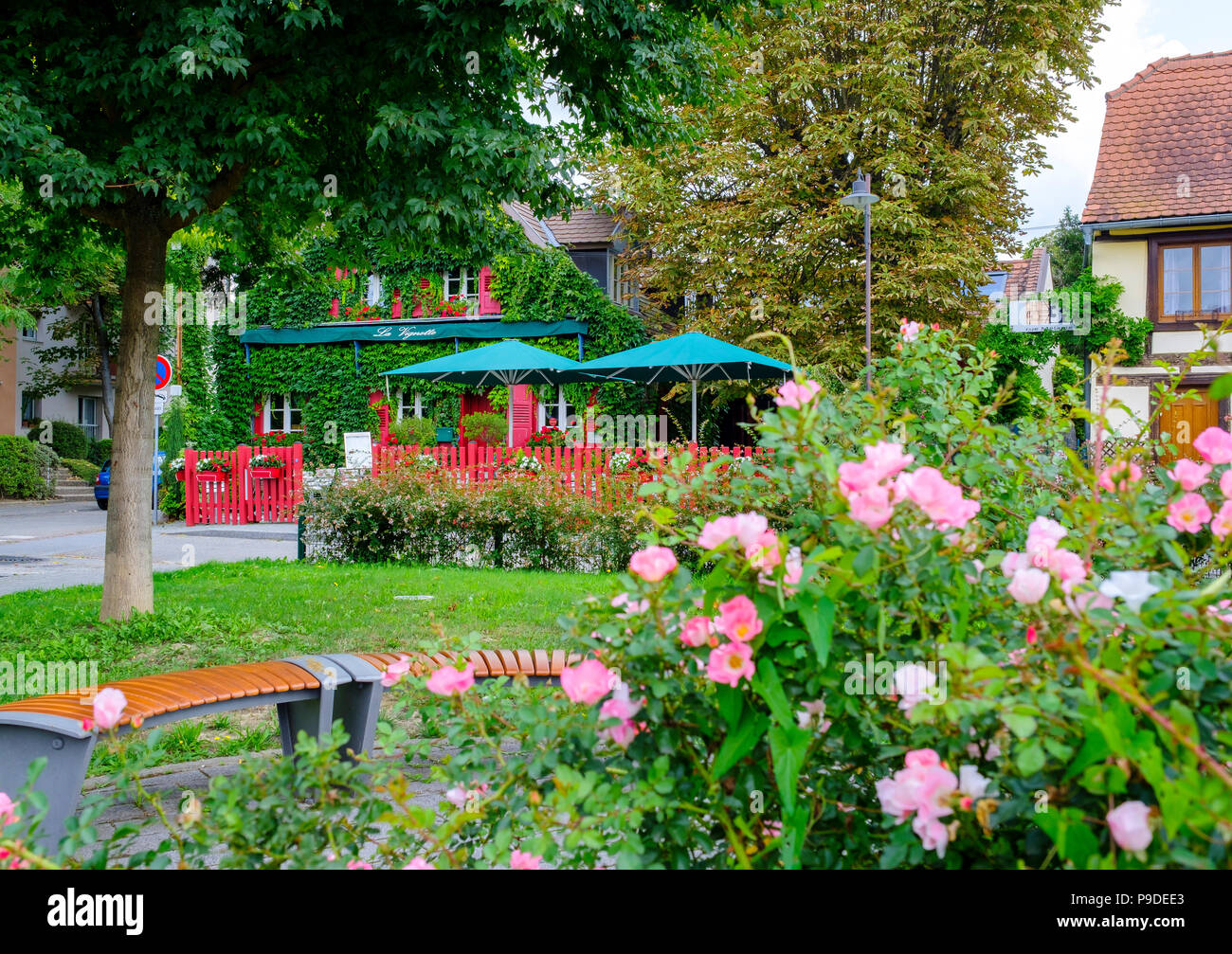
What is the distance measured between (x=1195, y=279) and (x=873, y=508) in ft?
64.4

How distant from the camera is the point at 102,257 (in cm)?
734

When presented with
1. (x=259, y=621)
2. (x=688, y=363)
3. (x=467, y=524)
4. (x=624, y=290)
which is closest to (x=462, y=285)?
(x=624, y=290)

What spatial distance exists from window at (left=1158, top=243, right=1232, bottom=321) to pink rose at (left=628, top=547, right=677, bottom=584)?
19337mm

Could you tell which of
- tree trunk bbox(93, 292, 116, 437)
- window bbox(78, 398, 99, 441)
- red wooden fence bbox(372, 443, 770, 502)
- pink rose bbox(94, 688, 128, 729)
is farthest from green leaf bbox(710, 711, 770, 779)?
window bbox(78, 398, 99, 441)

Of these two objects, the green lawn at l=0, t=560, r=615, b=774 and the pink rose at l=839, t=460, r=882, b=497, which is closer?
the pink rose at l=839, t=460, r=882, b=497

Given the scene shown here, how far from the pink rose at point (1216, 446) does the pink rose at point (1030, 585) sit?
1.82 ft

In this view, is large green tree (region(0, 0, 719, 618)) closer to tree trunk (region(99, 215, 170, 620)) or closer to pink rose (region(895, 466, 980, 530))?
tree trunk (region(99, 215, 170, 620))

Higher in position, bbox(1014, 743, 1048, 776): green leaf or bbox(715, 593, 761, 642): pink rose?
bbox(715, 593, 761, 642): pink rose

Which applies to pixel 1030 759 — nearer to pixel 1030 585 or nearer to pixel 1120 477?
pixel 1030 585

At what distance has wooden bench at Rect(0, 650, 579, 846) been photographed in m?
2.80

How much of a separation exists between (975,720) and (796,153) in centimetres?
1890

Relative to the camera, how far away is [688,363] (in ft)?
46.3

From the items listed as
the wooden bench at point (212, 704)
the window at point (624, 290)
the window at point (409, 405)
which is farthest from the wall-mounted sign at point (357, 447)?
the wooden bench at point (212, 704)

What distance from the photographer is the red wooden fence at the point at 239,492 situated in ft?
59.1
